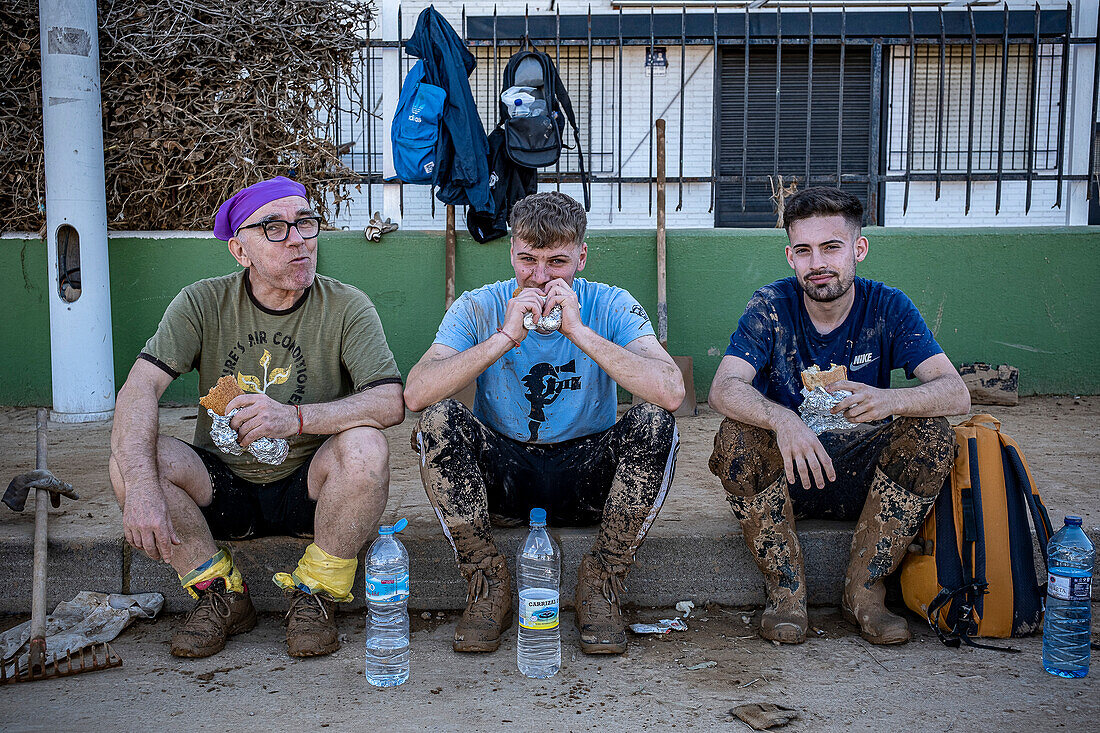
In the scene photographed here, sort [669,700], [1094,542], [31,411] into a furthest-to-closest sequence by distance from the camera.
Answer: [31,411]
[1094,542]
[669,700]

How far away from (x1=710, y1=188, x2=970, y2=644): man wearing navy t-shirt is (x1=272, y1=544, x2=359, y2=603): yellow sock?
1.35 m

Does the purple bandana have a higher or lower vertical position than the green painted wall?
higher

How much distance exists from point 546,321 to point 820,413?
1.09m

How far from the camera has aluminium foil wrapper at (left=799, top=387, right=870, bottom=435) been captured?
325 cm

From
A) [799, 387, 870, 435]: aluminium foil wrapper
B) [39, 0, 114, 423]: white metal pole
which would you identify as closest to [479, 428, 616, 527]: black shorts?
[799, 387, 870, 435]: aluminium foil wrapper

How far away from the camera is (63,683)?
2760 mm

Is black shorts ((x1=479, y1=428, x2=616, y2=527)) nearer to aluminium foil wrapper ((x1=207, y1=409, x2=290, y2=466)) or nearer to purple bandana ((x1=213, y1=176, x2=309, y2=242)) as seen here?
aluminium foil wrapper ((x1=207, y1=409, x2=290, y2=466))

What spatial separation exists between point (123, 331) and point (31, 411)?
2.52 ft

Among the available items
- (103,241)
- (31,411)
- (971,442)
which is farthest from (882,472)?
(31,411)

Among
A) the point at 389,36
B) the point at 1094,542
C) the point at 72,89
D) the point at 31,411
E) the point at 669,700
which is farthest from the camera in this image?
the point at 389,36

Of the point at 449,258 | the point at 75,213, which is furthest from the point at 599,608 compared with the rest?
the point at 75,213

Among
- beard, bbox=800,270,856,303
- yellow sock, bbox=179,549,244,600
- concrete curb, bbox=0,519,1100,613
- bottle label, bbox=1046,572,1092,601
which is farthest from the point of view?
concrete curb, bbox=0,519,1100,613

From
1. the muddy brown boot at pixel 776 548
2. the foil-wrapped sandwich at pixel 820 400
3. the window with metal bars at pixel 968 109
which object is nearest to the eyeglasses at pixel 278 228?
the muddy brown boot at pixel 776 548

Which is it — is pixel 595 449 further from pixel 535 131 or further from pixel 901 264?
pixel 901 264
